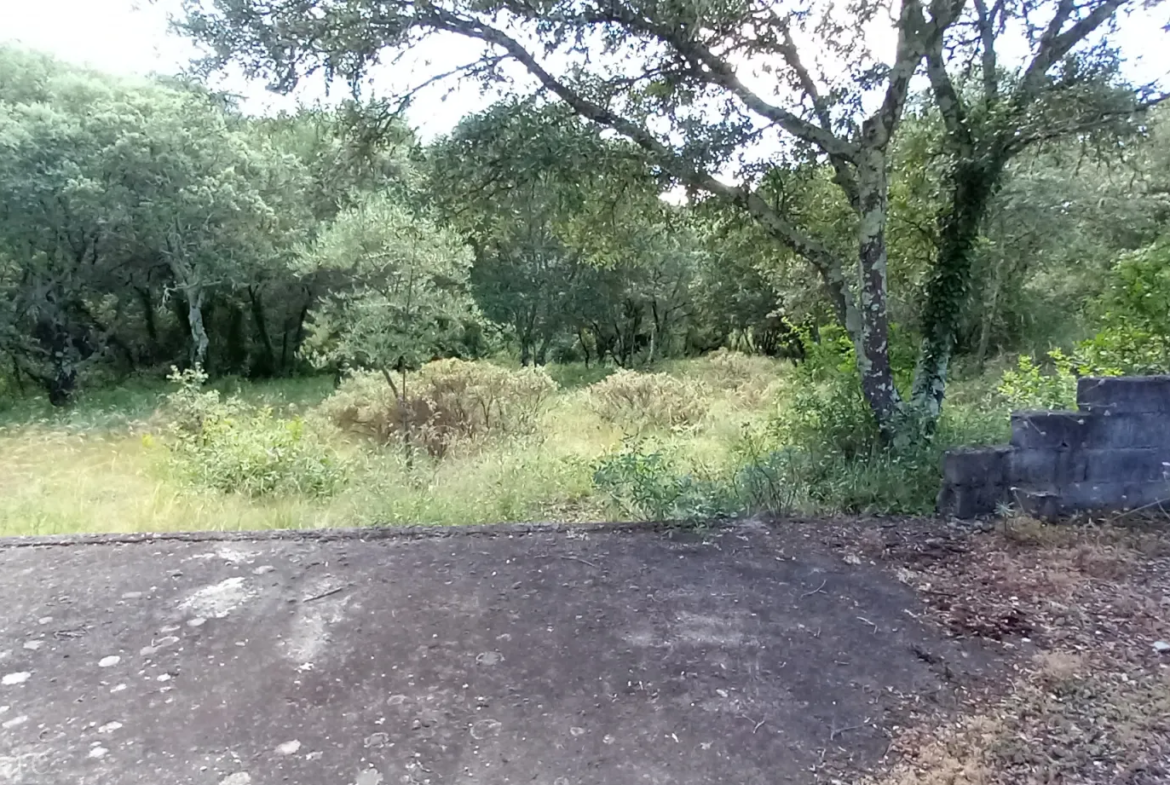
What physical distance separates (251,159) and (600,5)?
9.94m

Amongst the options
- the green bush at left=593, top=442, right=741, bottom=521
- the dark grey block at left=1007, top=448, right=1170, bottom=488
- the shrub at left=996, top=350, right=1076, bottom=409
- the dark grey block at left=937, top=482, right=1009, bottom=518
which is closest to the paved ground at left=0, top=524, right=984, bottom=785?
the green bush at left=593, top=442, right=741, bottom=521

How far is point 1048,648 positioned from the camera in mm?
2543

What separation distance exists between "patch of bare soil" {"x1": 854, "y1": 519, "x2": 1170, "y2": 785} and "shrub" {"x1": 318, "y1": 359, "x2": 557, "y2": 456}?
5.07m

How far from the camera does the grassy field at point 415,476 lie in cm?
429

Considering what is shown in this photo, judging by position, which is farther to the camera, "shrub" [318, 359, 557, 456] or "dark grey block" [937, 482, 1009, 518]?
"shrub" [318, 359, 557, 456]

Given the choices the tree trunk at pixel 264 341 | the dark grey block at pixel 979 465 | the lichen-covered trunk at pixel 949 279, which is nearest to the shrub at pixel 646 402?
the lichen-covered trunk at pixel 949 279

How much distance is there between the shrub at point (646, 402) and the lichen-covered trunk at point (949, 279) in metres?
3.40

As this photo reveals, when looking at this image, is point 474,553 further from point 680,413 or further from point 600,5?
point 680,413

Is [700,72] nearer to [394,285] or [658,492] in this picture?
[658,492]

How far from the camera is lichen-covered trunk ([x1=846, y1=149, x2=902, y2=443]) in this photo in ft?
15.6

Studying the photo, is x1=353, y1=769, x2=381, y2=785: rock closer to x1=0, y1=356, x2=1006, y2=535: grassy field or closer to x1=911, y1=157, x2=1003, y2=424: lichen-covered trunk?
x1=0, y1=356, x2=1006, y2=535: grassy field

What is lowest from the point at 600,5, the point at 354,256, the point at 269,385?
the point at 269,385

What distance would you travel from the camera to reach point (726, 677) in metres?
2.38


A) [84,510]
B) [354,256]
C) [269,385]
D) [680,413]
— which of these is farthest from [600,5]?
[269,385]
